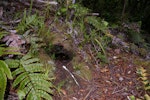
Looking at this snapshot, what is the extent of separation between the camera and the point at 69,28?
439 centimetres

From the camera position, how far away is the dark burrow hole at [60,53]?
384 cm

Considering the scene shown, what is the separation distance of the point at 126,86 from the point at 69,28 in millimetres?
1384

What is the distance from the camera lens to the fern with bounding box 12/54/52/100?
297 cm

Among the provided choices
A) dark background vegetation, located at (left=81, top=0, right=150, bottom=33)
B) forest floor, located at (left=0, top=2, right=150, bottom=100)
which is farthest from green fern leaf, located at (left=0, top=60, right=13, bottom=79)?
dark background vegetation, located at (left=81, top=0, right=150, bottom=33)

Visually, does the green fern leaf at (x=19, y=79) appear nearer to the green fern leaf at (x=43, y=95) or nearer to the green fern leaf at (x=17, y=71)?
the green fern leaf at (x=17, y=71)

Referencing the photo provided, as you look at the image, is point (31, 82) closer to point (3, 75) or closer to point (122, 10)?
point (3, 75)

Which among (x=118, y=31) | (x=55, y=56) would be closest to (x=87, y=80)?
(x=55, y=56)

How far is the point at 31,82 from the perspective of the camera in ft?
10.00

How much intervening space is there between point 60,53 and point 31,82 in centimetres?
96

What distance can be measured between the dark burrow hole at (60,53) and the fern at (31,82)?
0.64 metres

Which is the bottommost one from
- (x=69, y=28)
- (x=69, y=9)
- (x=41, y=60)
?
(x=41, y=60)

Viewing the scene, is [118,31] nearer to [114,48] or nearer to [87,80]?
[114,48]

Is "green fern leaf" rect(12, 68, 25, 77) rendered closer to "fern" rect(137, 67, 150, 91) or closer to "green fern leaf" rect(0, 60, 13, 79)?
"green fern leaf" rect(0, 60, 13, 79)

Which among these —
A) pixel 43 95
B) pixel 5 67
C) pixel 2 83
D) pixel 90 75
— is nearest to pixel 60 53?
pixel 90 75
